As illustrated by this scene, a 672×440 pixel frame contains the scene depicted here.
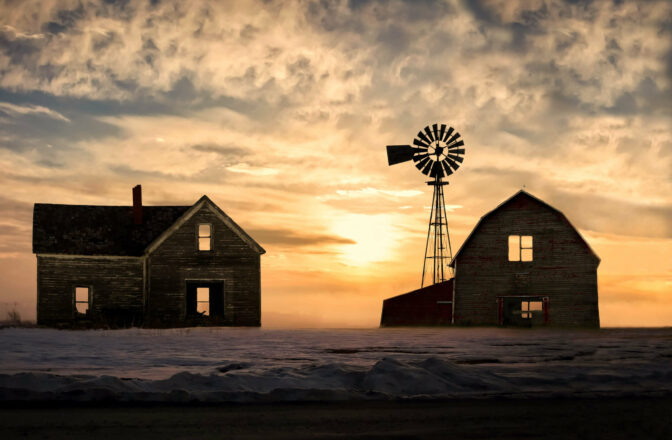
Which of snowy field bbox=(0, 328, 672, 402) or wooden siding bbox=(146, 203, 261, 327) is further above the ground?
wooden siding bbox=(146, 203, 261, 327)

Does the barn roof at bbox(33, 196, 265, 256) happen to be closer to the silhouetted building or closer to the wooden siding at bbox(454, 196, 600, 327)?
the silhouetted building

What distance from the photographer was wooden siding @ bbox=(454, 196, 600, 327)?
3556cm

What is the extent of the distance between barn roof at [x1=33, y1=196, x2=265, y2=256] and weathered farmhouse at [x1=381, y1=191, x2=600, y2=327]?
10881 millimetres

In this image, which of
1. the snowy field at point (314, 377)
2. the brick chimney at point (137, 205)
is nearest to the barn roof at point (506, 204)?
the brick chimney at point (137, 205)

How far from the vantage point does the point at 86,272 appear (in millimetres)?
34094

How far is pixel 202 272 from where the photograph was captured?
3391 cm

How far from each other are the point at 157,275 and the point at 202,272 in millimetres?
2137

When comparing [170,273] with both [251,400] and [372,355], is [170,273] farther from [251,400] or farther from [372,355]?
[251,400]


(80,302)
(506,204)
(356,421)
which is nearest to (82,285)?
(80,302)

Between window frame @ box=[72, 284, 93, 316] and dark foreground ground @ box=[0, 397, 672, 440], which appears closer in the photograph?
dark foreground ground @ box=[0, 397, 672, 440]

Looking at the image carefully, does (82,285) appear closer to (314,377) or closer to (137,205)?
(137,205)

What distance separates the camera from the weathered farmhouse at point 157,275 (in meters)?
33.7

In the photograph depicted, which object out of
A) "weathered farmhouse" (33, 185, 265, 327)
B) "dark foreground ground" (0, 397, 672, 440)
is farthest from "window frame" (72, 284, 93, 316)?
"dark foreground ground" (0, 397, 672, 440)

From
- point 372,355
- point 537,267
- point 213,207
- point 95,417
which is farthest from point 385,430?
point 537,267
